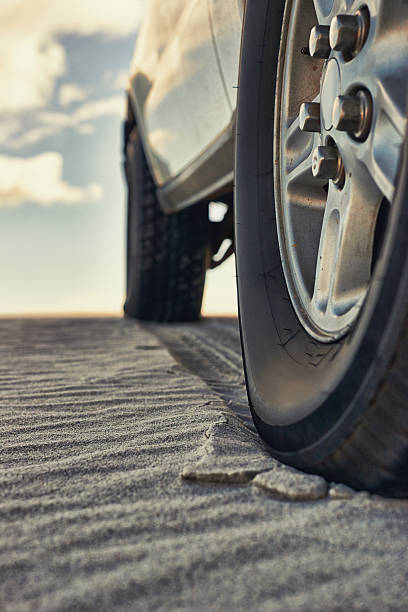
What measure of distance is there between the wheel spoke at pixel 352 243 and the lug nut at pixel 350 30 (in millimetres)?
220

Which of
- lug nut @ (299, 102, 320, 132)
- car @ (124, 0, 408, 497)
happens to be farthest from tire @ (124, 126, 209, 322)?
lug nut @ (299, 102, 320, 132)

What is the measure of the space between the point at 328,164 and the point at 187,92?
52.1 inches

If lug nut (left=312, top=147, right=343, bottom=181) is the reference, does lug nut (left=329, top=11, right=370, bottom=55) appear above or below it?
above

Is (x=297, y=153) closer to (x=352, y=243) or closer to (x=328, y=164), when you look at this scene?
(x=328, y=164)

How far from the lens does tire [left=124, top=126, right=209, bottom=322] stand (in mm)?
3793

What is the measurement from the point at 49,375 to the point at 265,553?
4.42 ft

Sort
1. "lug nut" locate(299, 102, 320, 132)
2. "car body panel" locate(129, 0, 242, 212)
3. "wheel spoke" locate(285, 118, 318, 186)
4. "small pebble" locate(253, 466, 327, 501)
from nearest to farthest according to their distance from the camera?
"small pebble" locate(253, 466, 327, 501), "lug nut" locate(299, 102, 320, 132), "wheel spoke" locate(285, 118, 318, 186), "car body panel" locate(129, 0, 242, 212)

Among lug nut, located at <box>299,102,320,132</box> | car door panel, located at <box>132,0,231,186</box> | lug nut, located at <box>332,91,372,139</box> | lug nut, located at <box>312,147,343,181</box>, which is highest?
car door panel, located at <box>132,0,231,186</box>

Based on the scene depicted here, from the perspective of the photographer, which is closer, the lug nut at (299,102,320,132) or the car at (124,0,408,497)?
the car at (124,0,408,497)

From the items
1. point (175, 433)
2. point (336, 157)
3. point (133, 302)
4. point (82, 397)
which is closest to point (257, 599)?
point (175, 433)

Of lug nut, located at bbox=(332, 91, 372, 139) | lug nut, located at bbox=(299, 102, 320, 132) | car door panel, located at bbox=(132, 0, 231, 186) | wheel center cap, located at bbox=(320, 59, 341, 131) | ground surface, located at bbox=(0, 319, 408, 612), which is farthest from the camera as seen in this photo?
car door panel, located at bbox=(132, 0, 231, 186)

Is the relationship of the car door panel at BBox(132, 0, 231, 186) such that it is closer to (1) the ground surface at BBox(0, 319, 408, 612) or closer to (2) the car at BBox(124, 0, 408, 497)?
(2) the car at BBox(124, 0, 408, 497)

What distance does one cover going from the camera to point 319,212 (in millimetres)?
1506

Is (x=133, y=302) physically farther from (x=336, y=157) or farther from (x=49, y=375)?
(x=336, y=157)
